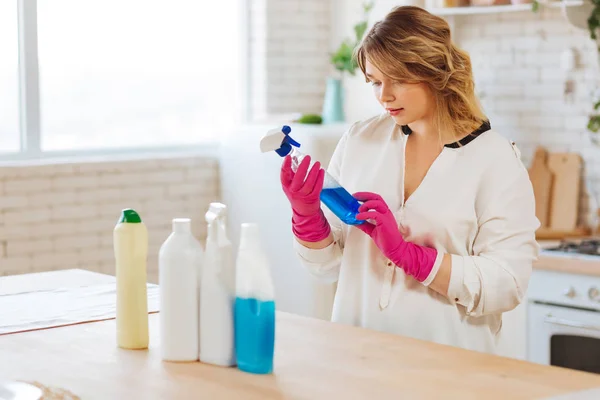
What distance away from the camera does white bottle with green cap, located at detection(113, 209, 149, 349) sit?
7.82 ft

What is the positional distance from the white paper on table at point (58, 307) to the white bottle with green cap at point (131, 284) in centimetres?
34

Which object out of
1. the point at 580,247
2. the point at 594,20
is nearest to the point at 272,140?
the point at 580,247

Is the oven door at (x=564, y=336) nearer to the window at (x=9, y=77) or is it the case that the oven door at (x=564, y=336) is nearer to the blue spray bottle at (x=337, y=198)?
the blue spray bottle at (x=337, y=198)

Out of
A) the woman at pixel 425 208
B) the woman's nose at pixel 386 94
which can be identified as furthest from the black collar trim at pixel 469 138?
the woman's nose at pixel 386 94

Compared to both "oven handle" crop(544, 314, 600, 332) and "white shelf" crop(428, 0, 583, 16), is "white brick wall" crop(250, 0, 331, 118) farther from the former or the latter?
"oven handle" crop(544, 314, 600, 332)

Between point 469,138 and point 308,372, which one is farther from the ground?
point 469,138

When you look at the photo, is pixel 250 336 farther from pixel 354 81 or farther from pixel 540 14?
pixel 354 81

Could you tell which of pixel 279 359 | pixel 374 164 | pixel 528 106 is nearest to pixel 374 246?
pixel 374 164

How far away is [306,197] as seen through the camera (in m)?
2.52

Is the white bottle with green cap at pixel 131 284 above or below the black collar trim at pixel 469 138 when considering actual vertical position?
below

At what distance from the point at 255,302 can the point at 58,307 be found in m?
0.92

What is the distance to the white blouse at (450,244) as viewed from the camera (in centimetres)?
255

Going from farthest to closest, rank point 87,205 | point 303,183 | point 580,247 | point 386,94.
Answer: point 87,205
point 580,247
point 386,94
point 303,183

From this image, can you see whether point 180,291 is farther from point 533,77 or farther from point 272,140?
point 533,77
